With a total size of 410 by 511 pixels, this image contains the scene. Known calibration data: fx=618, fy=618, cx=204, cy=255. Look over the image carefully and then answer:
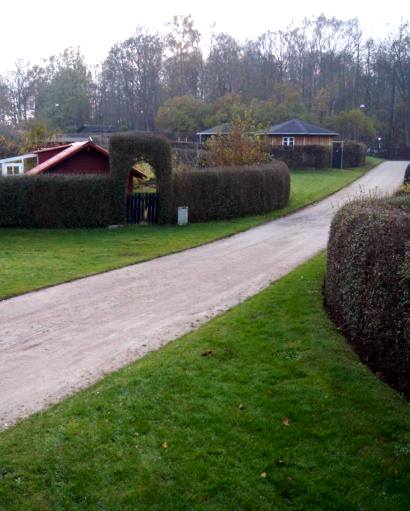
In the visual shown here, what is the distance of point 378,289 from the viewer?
718 cm

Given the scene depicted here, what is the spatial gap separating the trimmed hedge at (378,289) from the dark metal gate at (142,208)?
13.8 metres

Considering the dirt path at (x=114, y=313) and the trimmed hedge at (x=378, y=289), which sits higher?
the trimmed hedge at (x=378, y=289)

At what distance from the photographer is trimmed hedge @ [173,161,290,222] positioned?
22.5 metres

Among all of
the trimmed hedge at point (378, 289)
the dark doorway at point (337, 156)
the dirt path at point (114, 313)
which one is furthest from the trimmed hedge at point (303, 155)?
the trimmed hedge at point (378, 289)

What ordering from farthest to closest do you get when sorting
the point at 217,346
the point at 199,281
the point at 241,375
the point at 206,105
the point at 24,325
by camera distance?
the point at 206,105, the point at 199,281, the point at 24,325, the point at 217,346, the point at 241,375

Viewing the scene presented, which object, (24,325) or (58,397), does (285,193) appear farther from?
(58,397)

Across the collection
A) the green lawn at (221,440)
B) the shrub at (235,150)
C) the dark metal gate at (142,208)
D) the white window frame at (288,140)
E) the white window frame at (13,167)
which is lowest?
the green lawn at (221,440)

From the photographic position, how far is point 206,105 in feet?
210

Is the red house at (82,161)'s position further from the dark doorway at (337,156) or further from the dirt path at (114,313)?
the dark doorway at (337,156)

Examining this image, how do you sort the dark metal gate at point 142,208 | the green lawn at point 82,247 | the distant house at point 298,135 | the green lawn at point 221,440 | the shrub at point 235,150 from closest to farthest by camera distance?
the green lawn at point 221,440 → the green lawn at point 82,247 → the dark metal gate at point 142,208 → the shrub at point 235,150 → the distant house at point 298,135

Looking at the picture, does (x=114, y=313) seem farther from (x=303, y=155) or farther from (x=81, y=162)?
(x=303, y=155)

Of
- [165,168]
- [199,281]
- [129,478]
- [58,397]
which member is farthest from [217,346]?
[165,168]

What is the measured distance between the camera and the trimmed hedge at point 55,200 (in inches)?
818

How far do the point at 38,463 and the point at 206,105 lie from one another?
61468 mm
